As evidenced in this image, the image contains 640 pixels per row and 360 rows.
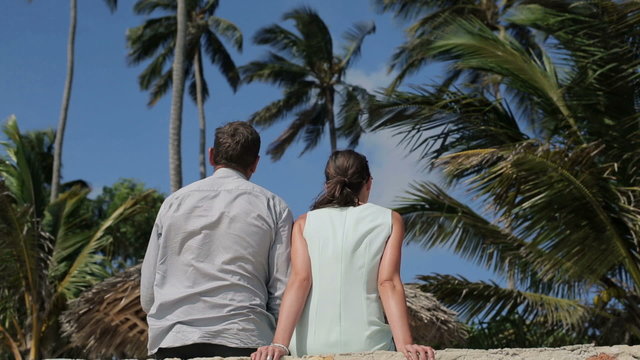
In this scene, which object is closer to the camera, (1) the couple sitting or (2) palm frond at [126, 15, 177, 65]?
(1) the couple sitting

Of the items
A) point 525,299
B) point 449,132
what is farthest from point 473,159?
point 525,299

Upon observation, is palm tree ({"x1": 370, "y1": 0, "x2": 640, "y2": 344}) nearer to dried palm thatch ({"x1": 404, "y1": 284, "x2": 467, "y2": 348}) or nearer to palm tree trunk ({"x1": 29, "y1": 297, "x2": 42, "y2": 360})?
dried palm thatch ({"x1": 404, "y1": 284, "x2": 467, "y2": 348})

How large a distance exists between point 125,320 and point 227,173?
9797 millimetres

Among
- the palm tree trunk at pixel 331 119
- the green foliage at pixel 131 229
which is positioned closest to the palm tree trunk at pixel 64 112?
the green foliage at pixel 131 229

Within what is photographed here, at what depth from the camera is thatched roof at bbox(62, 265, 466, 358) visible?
38.7 feet

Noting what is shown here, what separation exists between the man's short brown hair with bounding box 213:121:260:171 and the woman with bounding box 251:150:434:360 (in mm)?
326

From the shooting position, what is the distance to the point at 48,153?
109ft

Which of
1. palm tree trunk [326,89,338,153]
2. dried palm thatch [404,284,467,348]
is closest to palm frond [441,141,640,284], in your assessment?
dried palm thatch [404,284,467,348]

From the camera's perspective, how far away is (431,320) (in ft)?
38.4

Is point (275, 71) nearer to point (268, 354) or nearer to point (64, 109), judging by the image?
point (64, 109)

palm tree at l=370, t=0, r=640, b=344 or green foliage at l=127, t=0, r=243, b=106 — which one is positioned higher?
green foliage at l=127, t=0, r=243, b=106

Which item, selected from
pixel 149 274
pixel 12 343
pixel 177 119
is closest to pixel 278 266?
pixel 149 274

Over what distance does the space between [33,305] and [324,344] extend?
45.3 feet

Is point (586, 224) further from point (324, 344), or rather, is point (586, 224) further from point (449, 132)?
point (324, 344)
